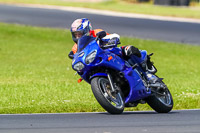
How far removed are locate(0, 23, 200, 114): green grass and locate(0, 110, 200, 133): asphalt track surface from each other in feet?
4.29

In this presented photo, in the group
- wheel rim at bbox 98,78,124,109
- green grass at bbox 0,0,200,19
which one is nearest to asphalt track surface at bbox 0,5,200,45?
green grass at bbox 0,0,200,19

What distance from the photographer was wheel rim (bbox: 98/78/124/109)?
8.00 m

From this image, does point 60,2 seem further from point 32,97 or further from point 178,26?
point 32,97

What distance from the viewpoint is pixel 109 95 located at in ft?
26.3

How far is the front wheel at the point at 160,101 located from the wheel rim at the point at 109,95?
2.60 feet

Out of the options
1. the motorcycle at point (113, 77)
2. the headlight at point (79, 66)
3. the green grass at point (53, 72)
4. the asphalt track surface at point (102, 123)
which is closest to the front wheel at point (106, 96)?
the motorcycle at point (113, 77)

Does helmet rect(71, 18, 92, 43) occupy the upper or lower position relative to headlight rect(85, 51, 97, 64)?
upper

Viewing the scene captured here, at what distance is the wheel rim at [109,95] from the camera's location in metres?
8.00

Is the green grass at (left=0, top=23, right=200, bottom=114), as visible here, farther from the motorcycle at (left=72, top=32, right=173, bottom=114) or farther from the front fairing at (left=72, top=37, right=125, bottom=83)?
the front fairing at (left=72, top=37, right=125, bottom=83)

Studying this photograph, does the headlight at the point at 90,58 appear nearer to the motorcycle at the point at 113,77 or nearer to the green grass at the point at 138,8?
the motorcycle at the point at 113,77

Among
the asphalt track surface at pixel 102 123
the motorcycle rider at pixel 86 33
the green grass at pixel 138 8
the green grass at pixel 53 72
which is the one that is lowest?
the green grass at pixel 138 8

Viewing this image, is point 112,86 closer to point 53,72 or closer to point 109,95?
point 109,95

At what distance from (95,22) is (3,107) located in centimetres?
1590

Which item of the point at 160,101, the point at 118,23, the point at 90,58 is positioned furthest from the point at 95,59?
the point at 118,23
